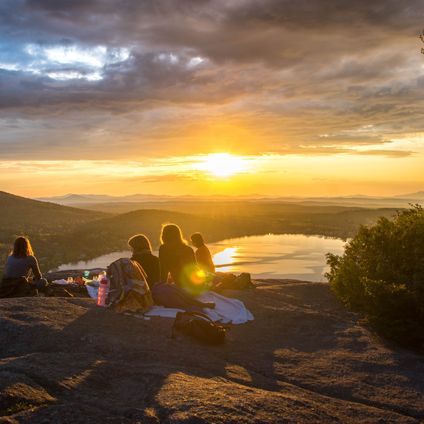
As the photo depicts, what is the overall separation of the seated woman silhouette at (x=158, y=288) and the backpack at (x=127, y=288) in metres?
0.58

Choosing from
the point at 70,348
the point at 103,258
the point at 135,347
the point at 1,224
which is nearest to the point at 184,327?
the point at 135,347

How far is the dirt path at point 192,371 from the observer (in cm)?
692

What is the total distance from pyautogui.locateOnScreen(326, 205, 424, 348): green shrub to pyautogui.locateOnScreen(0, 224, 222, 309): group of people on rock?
4.57 meters

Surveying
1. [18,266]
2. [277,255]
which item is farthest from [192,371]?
[277,255]

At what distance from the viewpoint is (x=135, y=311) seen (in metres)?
12.4

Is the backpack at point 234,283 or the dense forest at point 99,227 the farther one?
the dense forest at point 99,227

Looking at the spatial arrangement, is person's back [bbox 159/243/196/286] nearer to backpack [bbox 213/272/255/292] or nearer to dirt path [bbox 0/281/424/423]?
dirt path [bbox 0/281/424/423]

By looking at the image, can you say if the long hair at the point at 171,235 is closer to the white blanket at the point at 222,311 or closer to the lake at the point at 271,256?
the white blanket at the point at 222,311

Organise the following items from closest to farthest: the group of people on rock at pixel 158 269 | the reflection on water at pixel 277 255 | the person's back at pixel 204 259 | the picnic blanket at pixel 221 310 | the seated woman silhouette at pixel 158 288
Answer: the picnic blanket at pixel 221 310
the seated woman silhouette at pixel 158 288
the group of people on rock at pixel 158 269
the person's back at pixel 204 259
the reflection on water at pixel 277 255

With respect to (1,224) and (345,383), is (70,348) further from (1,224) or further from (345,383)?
(1,224)

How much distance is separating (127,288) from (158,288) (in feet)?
4.01

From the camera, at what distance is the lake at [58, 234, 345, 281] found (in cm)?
4234

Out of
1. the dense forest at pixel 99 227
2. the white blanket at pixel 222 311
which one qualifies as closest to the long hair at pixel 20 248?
→ the white blanket at pixel 222 311

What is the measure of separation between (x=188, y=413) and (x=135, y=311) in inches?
229
